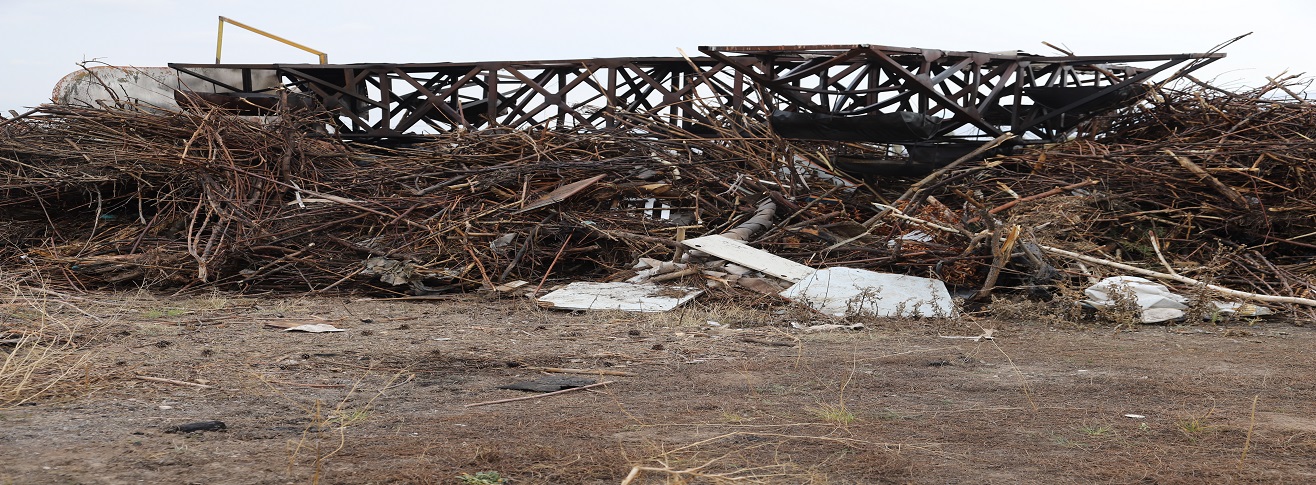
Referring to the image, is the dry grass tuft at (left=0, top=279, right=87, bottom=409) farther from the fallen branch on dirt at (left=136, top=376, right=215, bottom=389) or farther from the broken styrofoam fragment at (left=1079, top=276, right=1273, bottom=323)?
the broken styrofoam fragment at (left=1079, top=276, right=1273, bottom=323)

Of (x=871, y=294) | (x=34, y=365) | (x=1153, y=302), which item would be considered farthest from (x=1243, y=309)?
(x=34, y=365)

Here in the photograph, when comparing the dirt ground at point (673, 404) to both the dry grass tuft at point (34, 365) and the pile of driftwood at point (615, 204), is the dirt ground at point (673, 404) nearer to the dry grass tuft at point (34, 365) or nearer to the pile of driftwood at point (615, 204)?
the dry grass tuft at point (34, 365)

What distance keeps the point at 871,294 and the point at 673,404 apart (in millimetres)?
3463

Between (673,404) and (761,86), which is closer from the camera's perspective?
(673,404)

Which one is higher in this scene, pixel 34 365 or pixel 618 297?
pixel 34 365

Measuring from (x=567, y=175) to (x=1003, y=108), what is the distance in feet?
16.8

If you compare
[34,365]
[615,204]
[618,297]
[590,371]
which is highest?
[615,204]

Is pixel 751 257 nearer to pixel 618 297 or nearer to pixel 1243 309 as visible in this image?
pixel 618 297

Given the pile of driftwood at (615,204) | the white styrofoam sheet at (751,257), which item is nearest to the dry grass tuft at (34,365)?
the pile of driftwood at (615,204)

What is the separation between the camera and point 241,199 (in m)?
10.1

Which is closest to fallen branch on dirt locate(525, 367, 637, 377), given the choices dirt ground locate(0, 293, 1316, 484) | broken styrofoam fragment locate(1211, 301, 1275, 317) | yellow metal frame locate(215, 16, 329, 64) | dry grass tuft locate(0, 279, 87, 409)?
dirt ground locate(0, 293, 1316, 484)

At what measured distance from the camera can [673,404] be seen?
4.31 metres

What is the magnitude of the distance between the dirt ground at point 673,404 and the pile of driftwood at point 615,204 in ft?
5.20

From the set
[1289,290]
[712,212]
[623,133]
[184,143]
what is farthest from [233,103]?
[1289,290]
